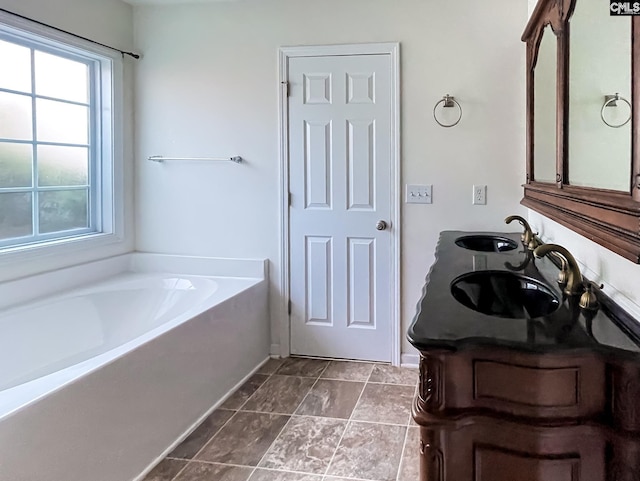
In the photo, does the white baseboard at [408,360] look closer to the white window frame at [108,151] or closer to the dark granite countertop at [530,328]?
the dark granite countertop at [530,328]

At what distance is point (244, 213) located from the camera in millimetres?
3529

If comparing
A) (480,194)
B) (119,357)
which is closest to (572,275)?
(119,357)

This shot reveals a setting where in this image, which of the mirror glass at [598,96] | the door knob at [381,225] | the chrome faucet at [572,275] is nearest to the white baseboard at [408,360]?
the door knob at [381,225]

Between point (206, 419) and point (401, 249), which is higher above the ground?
point (401, 249)

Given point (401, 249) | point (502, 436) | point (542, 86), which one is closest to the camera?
point (502, 436)

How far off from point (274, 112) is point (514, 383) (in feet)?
8.81

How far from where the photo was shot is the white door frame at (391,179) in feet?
10.6

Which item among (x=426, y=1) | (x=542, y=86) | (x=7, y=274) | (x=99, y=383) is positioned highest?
(x=426, y=1)

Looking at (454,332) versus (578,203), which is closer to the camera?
(454,332)

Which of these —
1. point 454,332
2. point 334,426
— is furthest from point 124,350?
point 454,332

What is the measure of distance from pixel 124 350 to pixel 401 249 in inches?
72.7

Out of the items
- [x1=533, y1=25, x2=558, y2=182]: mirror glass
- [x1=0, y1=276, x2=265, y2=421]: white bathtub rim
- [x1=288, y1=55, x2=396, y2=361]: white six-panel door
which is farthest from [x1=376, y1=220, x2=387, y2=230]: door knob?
[x1=0, y1=276, x2=265, y2=421]: white bathtub rim

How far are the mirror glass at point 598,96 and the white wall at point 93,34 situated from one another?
8.87 ft

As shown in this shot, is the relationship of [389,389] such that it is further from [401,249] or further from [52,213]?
[52,213]
